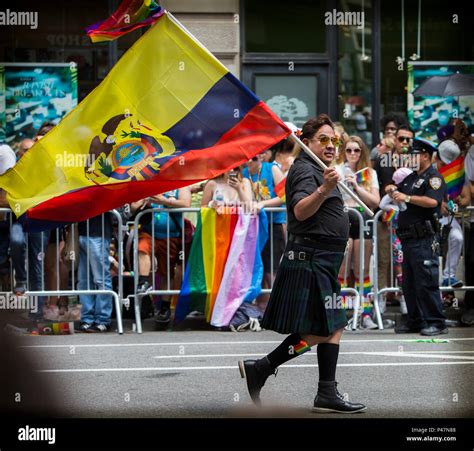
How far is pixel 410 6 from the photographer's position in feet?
46.5

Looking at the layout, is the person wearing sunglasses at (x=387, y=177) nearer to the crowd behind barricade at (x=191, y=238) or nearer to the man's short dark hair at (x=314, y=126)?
the crowd behind barricade at (x=191, y=238)

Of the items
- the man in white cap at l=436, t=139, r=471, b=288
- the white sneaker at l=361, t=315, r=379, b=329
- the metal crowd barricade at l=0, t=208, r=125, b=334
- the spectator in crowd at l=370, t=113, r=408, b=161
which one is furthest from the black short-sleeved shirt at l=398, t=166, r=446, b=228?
the metal crowd barricade at l=0, t=208, r=125, b=334

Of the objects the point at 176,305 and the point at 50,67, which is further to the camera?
the point at 50,67

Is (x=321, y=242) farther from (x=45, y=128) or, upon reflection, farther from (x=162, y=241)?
(x=45, y=128)

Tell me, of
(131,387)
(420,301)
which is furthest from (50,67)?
(131,387)

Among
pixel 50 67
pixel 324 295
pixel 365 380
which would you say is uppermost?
pixel 50 67

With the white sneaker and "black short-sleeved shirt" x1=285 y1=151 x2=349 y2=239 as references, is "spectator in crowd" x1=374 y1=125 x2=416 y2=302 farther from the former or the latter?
"black short-sleeved shirt" x1=285 y1=151 x2=349 y2=239

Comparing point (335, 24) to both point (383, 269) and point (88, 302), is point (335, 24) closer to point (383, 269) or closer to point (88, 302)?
point (383, 269)

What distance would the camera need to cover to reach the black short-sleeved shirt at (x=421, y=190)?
1227cm

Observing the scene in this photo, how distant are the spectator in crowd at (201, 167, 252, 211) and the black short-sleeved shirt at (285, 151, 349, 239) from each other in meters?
4.73

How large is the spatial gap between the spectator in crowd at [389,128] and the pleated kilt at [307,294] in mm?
6186

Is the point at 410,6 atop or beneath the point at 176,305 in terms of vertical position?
atop

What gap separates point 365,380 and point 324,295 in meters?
1.64
